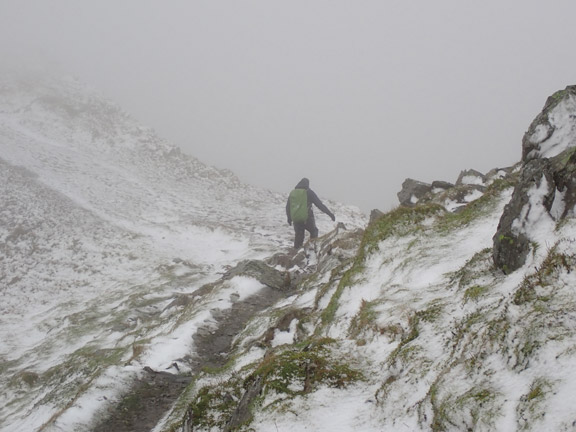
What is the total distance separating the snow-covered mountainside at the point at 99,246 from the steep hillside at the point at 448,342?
18.4 ft

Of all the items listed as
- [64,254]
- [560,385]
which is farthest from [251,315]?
[64,254]

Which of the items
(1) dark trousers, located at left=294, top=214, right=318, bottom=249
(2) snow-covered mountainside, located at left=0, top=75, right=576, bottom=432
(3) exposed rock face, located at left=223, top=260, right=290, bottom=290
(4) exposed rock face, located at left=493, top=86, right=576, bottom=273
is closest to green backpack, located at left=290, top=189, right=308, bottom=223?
(1) dark trousers, located at left=294, top=214, right=318, bottom=249

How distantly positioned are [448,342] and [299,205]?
17.5m

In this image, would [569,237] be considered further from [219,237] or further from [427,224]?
[219,237]

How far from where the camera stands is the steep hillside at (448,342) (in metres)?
4.57

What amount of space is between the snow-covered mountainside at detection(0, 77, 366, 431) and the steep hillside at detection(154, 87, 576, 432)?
561 cm

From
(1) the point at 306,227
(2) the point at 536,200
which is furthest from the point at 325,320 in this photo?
(1) the point at 306,227

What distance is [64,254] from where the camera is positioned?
28734 mm

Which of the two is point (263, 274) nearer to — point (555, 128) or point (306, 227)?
point (306, 227)

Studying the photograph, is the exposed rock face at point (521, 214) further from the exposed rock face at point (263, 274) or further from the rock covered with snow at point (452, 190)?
the exposed rock face at point (263, 274)

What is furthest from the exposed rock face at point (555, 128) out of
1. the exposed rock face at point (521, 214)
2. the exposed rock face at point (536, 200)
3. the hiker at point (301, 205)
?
the hiker at point (301, 205)

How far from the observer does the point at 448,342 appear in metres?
6.14

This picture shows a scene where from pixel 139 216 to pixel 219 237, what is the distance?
340 inches

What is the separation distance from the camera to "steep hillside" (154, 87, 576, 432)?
15.0ft
